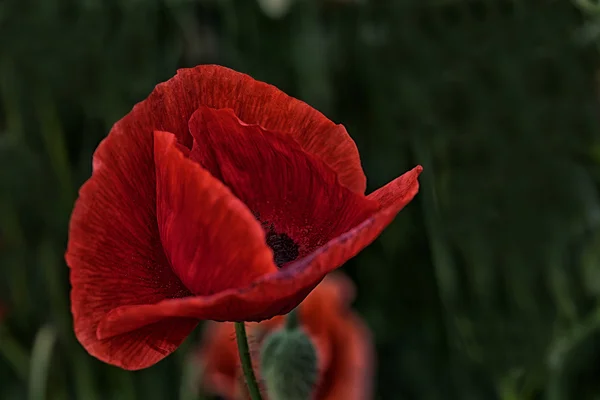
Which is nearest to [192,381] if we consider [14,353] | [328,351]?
[328,351]

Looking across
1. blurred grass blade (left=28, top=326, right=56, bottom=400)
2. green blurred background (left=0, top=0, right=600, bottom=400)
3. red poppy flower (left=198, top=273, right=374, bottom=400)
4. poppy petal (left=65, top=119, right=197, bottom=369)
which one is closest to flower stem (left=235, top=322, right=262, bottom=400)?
poppy petal (left=65, top=119, right=197, bottom=369)

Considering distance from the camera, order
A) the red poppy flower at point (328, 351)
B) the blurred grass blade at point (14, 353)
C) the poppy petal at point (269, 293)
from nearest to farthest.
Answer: the poppy petal at point (269, 293)
the red poppy flower at point (328, 351)
the blurred grass blade at point (14, 353)

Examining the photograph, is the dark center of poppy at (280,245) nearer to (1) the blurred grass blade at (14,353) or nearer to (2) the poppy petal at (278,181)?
(2) the poppy petal at (278,181)

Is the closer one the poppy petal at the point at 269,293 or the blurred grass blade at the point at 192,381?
the poppy petal at the point at 269,293

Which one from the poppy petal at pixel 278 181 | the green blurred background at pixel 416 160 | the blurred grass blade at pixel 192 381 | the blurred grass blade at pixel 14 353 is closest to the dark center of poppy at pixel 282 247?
the poppy petal at pixel 278 181

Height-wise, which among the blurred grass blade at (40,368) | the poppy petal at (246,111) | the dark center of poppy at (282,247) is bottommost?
the blurred grass blade at (40,368)

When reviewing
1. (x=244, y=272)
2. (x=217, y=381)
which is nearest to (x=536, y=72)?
(x=217, y=381)

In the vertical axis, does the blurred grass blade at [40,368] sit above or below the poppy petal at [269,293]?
below

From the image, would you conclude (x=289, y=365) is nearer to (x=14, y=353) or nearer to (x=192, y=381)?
(x=192, y=381)
